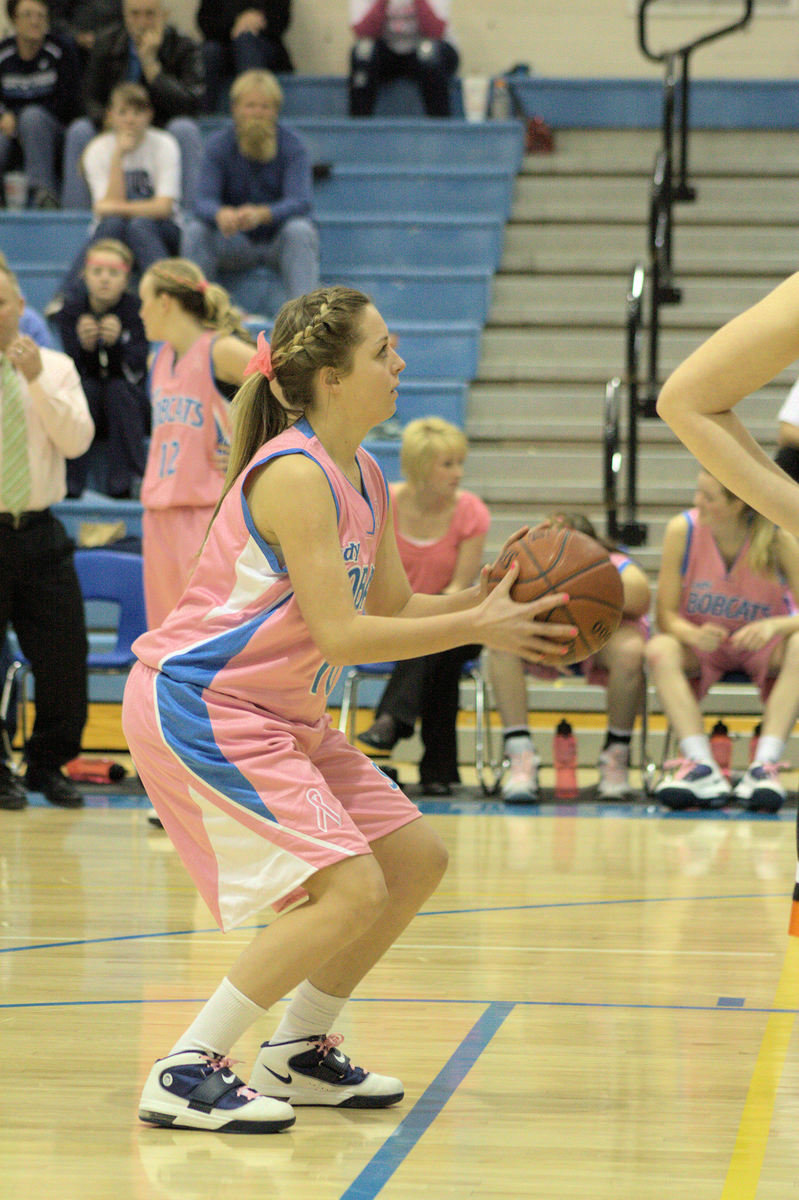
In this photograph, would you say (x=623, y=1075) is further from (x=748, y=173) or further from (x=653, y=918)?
(x=748, y=173)

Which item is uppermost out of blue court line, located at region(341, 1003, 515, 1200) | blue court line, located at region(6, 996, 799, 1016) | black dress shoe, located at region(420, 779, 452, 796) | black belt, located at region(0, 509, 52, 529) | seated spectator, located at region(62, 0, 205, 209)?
seated spectator, located at region(62, 0, 205, 209)

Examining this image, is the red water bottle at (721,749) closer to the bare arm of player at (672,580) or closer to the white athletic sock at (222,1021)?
the bare arm of player at (672,580)

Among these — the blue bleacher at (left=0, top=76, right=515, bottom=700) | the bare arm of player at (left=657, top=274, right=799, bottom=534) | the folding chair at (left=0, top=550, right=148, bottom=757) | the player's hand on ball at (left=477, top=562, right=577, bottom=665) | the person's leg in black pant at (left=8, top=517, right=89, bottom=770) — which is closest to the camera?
the bare arm of player at (left=657, top=274, right=799, bottom=534)

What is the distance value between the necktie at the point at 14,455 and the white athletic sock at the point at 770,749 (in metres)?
2.70

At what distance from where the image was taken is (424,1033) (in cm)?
314

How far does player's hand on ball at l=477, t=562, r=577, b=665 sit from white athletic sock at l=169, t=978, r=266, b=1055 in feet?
2.21

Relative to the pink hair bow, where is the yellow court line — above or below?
below

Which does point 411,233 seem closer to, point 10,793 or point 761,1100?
point 10,793

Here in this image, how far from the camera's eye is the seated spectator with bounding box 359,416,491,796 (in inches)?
236

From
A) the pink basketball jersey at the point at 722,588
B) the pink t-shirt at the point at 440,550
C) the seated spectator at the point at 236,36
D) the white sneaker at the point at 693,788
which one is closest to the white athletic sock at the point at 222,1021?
the white sneaker at the point at 693,788

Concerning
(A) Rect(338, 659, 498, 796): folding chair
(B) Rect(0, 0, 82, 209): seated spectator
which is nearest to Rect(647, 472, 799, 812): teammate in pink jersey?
(A) Rect(338, 659, 498, 796): folding chair

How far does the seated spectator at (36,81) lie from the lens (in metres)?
9.28

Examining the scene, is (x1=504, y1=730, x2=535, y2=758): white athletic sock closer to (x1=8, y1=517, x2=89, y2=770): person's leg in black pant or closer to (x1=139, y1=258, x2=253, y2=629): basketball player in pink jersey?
(x1=139, y1=258, x2=253, y2=629): basketball player in pink jersey

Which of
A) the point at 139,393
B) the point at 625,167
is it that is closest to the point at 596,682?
the point at 139,393
